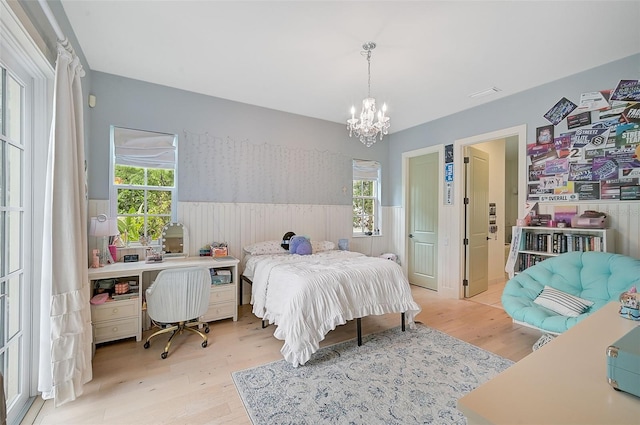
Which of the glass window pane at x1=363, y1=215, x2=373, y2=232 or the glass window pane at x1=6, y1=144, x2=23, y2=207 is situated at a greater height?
the glass window pane at x1=6, y1=144, x2=23, y2=207

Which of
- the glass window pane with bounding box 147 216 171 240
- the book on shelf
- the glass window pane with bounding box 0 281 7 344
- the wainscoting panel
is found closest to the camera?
the glass window pane with bounding box 0 281 7 344

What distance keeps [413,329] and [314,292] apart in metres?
1.41

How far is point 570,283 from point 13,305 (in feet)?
15.0

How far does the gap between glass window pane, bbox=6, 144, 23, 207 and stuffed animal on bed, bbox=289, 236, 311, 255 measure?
8.54 ft

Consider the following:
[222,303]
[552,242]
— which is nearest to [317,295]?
[222,303]

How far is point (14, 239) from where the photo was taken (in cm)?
183

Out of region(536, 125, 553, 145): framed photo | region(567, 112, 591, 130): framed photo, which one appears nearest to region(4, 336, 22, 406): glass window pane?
region(536, 125, 553, 145): framed photo

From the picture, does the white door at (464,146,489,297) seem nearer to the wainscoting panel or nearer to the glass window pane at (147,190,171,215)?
the wainscoting panel

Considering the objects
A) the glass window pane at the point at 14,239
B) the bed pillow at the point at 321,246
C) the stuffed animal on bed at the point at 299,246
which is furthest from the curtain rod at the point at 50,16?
the bed pillow at the point at 321,246

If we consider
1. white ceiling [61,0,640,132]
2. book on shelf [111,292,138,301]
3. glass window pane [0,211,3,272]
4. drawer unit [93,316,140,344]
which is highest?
white ceiling [61,0,640,132]

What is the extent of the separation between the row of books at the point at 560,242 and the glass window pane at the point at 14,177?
4.80 m

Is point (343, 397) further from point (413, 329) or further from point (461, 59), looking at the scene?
point (461, 59)

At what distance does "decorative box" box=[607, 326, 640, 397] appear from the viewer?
690 millimetres

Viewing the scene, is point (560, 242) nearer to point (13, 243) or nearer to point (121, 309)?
point (121, 309)
